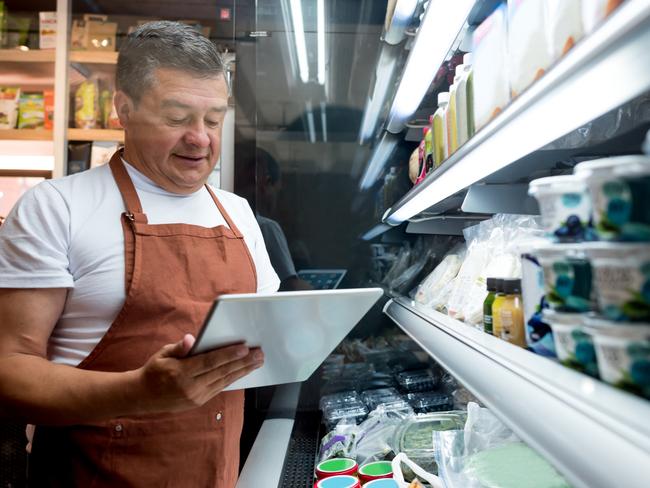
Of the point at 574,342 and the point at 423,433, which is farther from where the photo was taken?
the point at 423,433

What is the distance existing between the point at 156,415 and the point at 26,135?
Result: 2.24m

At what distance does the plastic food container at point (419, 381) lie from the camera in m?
2.65

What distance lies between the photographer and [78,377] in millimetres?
1182

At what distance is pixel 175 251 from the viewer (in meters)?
1.47

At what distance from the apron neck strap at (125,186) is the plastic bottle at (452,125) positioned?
0.81 meters

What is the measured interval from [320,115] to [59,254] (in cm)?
204

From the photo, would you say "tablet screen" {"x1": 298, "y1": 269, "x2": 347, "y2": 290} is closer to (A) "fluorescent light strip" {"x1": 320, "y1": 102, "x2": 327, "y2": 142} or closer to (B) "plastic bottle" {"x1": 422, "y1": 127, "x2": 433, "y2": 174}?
(A) "fluorescent light strip" {"x1": 320, "y1": 102, "x2": 327, "y2": 142}

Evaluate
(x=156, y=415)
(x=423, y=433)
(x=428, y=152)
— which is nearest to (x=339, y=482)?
(x=423, y=433)

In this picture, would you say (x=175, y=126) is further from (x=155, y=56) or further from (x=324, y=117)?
(x=324, y=117)

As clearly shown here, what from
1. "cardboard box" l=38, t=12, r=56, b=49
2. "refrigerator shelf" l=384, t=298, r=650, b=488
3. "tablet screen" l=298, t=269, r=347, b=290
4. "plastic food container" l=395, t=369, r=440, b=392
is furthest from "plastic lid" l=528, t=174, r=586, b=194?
"cardboard box" l=38, t=12, r=56, b=49

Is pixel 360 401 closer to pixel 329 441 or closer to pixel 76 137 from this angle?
pixel 329 441

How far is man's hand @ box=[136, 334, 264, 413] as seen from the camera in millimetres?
1043

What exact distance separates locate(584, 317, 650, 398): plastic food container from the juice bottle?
1.24ft

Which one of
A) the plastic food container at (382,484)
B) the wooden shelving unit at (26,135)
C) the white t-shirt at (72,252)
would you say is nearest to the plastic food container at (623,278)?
the white t-shirt at (72,252)
